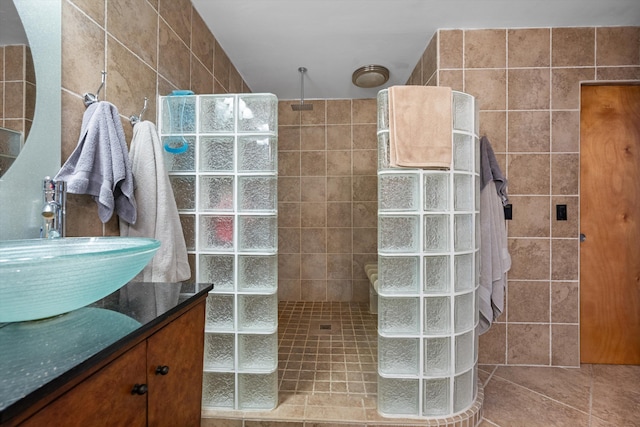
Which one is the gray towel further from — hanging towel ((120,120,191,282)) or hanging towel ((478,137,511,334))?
hanging towel ((120,120,191,282))

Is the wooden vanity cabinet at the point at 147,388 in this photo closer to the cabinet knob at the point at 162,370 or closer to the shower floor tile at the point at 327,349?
the cabinet knob at the point at 162,370

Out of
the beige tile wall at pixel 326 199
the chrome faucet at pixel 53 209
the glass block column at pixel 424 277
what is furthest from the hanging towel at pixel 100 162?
the beige tile wall at pixel 326 199

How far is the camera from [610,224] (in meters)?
2.02

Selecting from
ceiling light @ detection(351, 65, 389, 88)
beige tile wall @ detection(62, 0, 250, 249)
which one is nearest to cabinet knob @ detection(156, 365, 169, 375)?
beige tile wall @ detection(62, 0, 250, 249)

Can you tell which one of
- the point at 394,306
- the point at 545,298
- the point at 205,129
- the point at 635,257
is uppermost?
the point at 205,129

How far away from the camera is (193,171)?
1442 millimetres

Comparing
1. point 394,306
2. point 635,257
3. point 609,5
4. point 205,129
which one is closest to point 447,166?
point 394,306

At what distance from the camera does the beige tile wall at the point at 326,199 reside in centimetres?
325

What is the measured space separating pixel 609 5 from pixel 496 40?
1.97 feet

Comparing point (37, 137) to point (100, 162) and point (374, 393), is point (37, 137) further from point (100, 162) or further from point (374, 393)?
point (374, 393)

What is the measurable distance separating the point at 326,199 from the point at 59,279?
2.80m

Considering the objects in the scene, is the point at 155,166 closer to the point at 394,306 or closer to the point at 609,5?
the point at 394,306

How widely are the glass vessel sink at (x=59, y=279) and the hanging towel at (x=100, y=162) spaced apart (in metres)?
0.34

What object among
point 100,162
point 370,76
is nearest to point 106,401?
point 100,162
